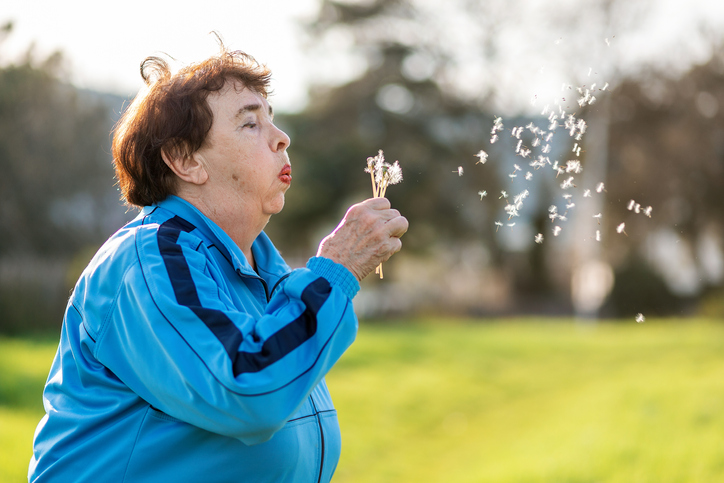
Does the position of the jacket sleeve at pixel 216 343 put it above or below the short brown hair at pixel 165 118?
below

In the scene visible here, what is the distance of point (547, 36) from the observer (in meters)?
15.4

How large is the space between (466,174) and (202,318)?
27023 mm

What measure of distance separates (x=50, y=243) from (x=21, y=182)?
1879 mm

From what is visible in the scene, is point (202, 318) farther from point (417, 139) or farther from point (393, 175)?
point (417, 139)

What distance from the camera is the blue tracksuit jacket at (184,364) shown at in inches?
64.2

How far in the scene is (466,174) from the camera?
28.1m

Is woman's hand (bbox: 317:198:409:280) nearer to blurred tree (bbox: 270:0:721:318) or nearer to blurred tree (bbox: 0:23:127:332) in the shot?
blurred tree (bbox: 0:23:127:332)

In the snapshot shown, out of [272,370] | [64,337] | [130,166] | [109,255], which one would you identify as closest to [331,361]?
[272,370]

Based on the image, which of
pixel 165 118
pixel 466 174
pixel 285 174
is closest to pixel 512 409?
pixel 285 174

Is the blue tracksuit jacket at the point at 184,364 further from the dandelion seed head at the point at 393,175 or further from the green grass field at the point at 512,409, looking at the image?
the green grass field at the point at 512,409

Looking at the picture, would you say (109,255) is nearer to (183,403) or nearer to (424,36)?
(183,403)

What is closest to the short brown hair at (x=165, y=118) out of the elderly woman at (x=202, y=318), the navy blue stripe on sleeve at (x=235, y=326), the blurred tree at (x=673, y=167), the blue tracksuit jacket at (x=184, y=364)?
the elderly woman at (x=202, y=318)

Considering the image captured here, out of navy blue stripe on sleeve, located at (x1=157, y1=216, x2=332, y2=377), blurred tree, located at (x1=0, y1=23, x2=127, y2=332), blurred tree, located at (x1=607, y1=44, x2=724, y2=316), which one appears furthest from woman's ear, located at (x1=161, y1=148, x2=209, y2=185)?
blurred tree, located at (x1=607, y1=44, x2=724, y2=316)

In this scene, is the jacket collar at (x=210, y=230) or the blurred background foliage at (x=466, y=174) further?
the blurred background foliage at (x=466, y=174)
